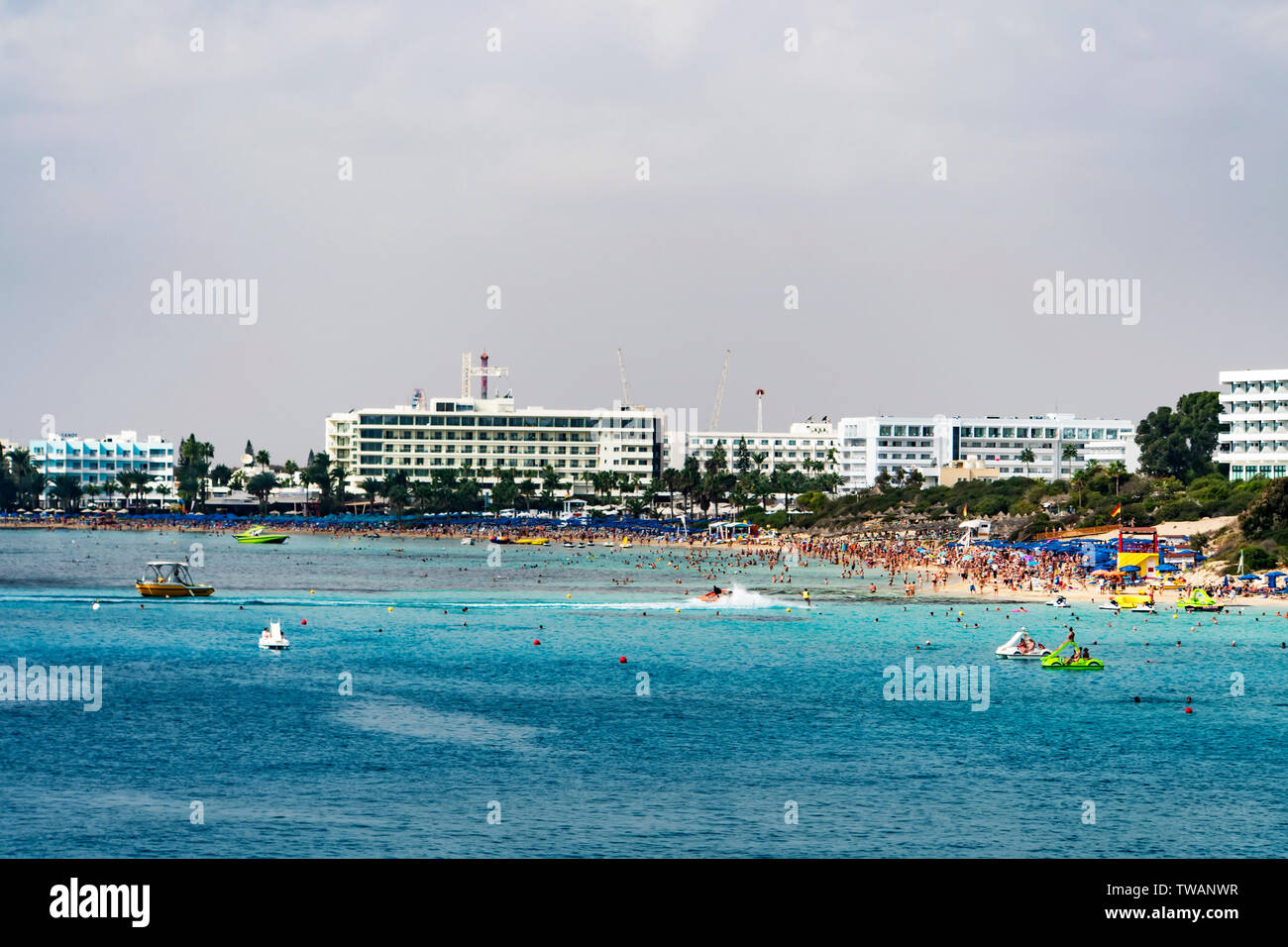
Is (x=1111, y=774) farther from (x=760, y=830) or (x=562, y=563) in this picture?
(x=562, y=563)

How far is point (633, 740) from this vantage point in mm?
49188

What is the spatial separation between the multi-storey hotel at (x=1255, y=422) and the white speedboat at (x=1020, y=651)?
366 feet

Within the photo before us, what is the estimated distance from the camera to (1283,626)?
86.3 metres

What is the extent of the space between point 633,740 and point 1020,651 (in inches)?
1297

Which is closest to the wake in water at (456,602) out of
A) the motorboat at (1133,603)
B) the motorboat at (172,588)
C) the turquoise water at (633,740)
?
the motorboat at (172,588)

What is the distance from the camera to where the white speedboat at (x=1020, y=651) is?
7381cm

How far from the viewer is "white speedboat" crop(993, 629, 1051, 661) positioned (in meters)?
73.8

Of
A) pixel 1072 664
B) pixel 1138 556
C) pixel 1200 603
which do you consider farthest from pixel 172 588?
pixel 1138 556

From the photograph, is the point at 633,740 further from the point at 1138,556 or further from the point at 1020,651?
the point at 1138,556

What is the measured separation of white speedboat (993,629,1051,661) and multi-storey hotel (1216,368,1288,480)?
11153cm

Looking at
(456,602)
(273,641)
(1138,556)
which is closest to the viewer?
(273,641)

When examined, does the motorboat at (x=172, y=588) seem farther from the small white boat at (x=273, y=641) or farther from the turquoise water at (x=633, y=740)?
the small white boat at (x=273, y=641)
